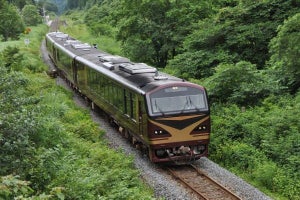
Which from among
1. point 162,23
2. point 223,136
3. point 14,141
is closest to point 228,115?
point 223,136

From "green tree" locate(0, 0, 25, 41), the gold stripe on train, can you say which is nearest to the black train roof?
the gold stripe on train

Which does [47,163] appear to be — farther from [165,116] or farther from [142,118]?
[142,118]

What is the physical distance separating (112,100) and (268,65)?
8351mm

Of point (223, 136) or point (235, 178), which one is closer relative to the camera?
point (235, 178)

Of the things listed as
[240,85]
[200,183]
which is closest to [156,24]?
[240,85]

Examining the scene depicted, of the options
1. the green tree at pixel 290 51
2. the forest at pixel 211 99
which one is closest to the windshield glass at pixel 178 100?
the forest at pixel 211 99

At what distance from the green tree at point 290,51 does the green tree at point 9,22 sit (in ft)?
133

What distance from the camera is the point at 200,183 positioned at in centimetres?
1320

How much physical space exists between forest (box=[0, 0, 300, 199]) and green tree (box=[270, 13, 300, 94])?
39 millimetres

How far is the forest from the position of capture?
928cm

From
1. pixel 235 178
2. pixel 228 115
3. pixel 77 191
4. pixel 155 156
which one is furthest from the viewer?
pixel 228 115

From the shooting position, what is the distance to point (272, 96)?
17.8 metres

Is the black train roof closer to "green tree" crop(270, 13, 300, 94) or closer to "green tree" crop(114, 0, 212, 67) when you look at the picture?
"green tree" crop(270, 13, 300, 94)

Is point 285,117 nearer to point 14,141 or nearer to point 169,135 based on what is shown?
point 169,135
